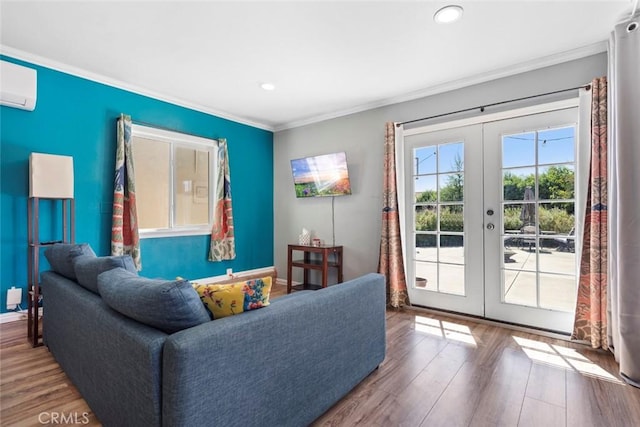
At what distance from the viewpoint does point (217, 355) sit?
1.12 meters

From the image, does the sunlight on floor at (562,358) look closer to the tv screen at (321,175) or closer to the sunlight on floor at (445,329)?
the sunlight on floor at (445,329)

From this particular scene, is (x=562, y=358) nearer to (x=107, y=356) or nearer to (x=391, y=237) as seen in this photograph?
(x=391, y=237)

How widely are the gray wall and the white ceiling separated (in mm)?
123

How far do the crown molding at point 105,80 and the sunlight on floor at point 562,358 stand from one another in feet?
13.8

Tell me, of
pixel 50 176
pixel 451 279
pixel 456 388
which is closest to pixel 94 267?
pixel 50 176

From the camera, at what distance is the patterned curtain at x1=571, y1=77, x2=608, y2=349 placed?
7.79 feet

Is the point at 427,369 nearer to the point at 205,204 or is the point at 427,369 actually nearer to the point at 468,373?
the point at 468,373

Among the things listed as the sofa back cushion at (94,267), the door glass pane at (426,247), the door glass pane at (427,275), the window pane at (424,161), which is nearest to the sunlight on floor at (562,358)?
the door glass pane at (427,275)

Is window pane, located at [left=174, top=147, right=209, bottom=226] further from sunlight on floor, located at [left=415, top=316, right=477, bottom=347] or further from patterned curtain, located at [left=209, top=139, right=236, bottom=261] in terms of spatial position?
sunlight on floor, located at [left=415, top=316, right=477, bottom=347]

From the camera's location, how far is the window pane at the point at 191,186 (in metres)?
3.98

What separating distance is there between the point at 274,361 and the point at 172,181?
3230 mm

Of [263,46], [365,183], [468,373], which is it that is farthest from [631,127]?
[263,46]

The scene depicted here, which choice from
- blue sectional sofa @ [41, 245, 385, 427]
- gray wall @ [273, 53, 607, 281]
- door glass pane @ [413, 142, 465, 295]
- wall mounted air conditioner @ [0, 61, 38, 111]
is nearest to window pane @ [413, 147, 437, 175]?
door glass pane @ [413, 142, 465, 295]

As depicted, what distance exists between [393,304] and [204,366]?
2769 millimetres
